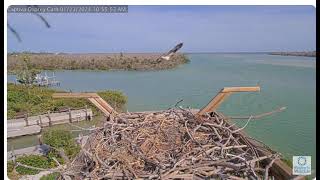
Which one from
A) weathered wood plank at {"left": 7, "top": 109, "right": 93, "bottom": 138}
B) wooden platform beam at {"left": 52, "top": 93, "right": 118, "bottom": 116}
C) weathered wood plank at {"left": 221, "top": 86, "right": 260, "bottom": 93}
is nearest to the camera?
weathered wood plank at {"left": 221, "top": 86, "right": 260, "bottom": 93}

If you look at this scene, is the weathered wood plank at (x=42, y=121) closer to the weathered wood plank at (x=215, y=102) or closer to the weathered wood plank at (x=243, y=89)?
the weathered wood plank at (x=215, y=102)

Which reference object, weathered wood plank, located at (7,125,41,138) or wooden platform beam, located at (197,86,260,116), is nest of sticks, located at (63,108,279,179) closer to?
wooden platform beam, located at (197,86,260,116)

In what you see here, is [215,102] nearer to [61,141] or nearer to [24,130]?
[61,141]

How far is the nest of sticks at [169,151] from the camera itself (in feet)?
5.99

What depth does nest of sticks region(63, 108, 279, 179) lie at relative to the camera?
1827 mm

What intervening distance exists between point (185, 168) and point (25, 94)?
7116 mm

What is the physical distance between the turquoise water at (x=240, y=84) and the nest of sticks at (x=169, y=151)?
Result: 2.63ft

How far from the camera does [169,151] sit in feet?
6.85

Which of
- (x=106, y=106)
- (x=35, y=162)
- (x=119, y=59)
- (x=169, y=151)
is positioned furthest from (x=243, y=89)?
(x=35, y=162)

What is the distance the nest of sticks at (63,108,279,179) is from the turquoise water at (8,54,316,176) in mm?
802

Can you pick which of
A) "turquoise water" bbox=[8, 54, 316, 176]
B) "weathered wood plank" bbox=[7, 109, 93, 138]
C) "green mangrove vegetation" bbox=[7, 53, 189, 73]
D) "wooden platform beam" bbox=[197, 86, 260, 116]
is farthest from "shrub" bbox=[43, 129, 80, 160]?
"wooden platform beam" bbox=[197, 86, 260, 116]
